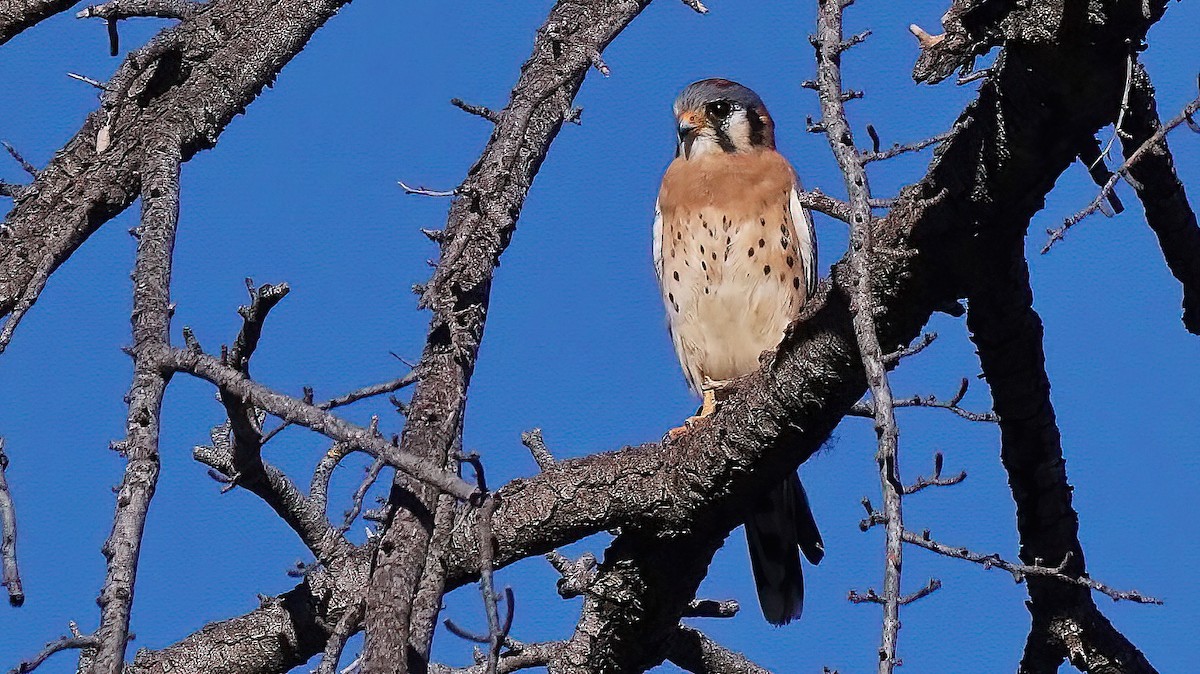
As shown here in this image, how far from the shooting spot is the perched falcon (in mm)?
4273

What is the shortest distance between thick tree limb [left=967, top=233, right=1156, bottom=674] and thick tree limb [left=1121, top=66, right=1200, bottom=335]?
11.4 inches

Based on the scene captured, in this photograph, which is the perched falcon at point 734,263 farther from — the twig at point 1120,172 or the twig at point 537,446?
the twig at point 1120,172

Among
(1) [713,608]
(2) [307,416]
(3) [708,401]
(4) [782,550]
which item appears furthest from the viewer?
(3) [708,401]

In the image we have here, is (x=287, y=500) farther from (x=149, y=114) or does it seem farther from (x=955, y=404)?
(x=955, y=404)

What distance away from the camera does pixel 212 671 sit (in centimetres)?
319

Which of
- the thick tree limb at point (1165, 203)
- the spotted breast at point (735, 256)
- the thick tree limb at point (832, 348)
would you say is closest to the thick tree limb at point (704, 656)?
the thick tree limb at point (832, 348)

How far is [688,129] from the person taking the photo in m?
4.71

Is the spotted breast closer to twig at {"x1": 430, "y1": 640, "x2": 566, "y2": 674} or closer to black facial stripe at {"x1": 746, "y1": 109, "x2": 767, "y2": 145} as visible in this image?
black facial stripe at {"x1": 746, "y1": 109, "x2": 767, "y2": 145}

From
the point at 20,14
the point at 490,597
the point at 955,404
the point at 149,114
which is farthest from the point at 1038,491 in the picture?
the point at 20,14

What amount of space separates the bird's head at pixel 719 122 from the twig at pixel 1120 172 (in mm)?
→ 2794

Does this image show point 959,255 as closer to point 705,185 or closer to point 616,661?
point 616,661

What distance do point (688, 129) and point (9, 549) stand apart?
3273 mm

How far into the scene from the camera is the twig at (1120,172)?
5.63ft

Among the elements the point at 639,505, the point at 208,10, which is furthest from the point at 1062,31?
the point at 208,10
